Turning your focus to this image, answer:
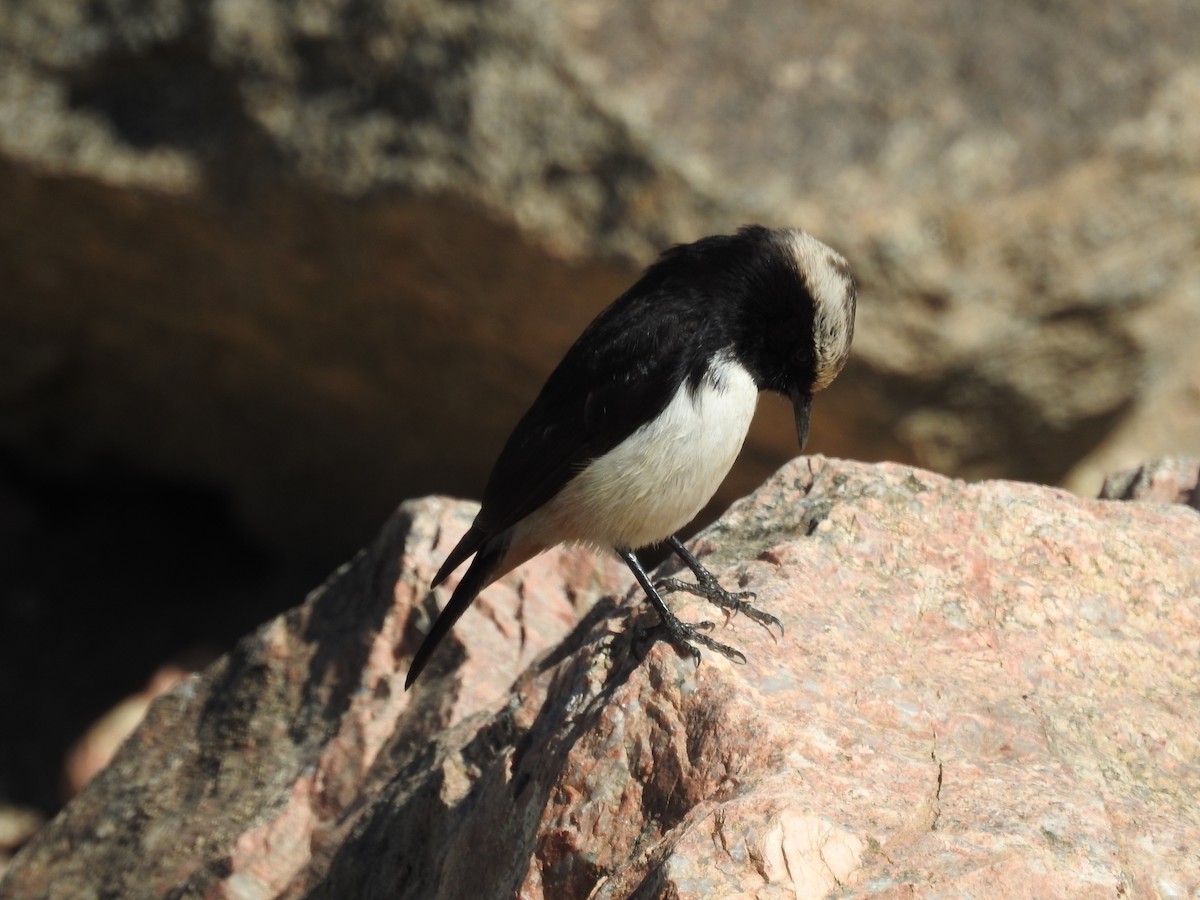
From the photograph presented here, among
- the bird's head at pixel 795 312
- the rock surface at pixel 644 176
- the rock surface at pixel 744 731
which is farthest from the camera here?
the rock surface at pixel 644 176

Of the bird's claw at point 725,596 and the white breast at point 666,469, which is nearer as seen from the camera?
the bird's claw at point 725,596

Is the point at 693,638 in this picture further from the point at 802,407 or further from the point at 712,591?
the point at 802,407

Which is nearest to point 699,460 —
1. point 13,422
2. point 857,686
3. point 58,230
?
point 857,686

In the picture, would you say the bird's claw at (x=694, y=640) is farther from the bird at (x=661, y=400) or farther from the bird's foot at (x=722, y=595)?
the bird at (x=661, y=400)

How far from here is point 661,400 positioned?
3975mm

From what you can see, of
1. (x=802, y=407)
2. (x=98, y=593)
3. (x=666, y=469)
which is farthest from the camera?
(x=98, y=593)

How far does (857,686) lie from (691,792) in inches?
19.2

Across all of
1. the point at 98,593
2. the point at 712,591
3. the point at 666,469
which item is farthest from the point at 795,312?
the point at 98,593

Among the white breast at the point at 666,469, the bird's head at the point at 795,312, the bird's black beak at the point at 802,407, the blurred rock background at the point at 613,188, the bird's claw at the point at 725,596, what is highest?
the blurred rock background at the point at 613,188

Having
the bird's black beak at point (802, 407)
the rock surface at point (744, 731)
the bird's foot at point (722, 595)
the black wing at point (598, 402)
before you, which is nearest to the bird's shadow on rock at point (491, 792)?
the rock surface at point (744, 731)

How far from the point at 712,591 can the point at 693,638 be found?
0.32 metres

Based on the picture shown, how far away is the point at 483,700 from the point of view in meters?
4.39

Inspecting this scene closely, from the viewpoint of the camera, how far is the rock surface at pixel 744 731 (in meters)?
2.76

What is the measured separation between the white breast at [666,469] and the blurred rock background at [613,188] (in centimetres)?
253
